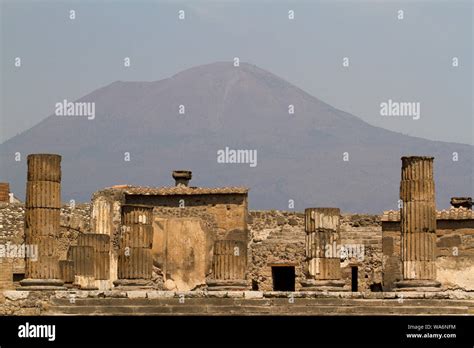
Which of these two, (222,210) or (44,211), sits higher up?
(222,210)

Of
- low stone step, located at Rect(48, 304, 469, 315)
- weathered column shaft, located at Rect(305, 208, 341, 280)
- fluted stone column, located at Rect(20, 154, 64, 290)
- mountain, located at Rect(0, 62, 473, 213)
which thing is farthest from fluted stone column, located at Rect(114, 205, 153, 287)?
mountain, located at Rect(0, 62, 473, 213)

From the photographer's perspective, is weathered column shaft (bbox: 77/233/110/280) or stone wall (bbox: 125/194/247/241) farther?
stone wall (bbox: 125/194/247/241)

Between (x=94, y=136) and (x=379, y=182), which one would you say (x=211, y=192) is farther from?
(x=94, y=136)

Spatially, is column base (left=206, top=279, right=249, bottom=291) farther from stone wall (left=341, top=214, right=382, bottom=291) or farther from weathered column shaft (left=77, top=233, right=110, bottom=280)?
stone wall (left=341, top=214, right=382, bottom=291)

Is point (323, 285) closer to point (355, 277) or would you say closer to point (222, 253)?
point (222, 253)

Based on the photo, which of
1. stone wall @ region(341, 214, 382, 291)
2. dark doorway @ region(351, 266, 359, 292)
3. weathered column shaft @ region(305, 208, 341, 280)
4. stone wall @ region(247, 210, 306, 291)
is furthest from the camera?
stone wall @ region(247, 210, 306, 291)

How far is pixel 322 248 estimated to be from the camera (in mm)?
35562

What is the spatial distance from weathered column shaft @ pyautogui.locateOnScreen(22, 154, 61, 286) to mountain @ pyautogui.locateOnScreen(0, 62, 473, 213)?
10963 cm

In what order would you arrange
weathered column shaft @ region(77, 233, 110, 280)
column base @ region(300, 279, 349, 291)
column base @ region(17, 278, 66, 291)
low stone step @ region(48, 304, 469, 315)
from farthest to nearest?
weathered column shaft @ region(77, 233, 110, 280)
column base @ region(300, 279, 349, 291)
column base @ region(17, 278, 66, 291)
low stone step @ region(48, 304, 469, 315)

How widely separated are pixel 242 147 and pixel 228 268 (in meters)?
127

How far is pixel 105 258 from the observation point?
3753cm

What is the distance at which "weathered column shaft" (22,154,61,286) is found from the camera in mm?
33938

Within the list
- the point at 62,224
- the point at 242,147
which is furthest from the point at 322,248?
the point at 242,147

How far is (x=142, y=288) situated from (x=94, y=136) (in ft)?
496
